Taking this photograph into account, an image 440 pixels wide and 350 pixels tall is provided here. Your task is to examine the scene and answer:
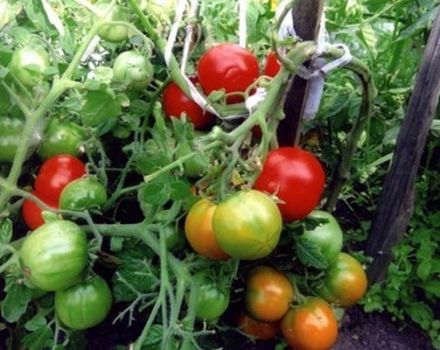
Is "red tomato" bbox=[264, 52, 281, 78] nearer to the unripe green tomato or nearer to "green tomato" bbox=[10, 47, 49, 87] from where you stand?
the unripe green tomato

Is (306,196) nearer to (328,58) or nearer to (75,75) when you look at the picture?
(328,58)

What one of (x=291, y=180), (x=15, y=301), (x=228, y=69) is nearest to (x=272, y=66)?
(x=228, y=69)

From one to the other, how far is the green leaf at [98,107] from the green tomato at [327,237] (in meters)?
0.35

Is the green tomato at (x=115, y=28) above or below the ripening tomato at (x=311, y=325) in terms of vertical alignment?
above

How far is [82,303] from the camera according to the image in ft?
3.49

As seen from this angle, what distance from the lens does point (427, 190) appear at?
152cm

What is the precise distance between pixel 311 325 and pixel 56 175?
0.47 m

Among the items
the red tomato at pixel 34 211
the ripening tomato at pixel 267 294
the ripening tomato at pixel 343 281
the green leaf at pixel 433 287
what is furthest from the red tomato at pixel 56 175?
the green leaf at pixel 433 287

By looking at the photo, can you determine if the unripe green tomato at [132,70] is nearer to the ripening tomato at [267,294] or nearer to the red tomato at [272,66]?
the red tomato at [272,66]

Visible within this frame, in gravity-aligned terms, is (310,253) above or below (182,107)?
below

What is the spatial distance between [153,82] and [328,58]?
0.33m

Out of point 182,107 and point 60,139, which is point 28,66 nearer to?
point 60,139

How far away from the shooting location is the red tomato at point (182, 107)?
1117 millimetres

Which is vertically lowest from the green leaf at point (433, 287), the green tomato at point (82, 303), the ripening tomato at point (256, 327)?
the ripening tomato at point (256, 327)
